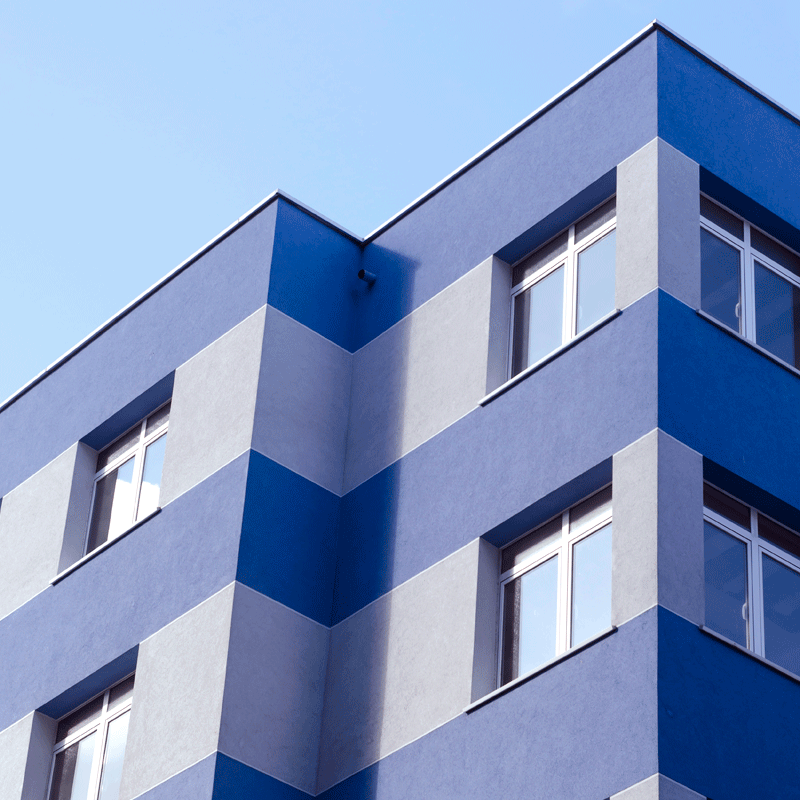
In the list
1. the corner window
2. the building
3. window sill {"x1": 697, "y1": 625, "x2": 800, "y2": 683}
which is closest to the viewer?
window sill {"x1": 697, "y1": 625, "x2": 800, "y2": 683}

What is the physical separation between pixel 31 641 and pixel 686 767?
28.5 ft

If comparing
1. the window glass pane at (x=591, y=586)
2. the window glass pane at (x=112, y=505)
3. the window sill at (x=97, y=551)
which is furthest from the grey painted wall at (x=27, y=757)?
the window glass pane at (x=591, y=586)

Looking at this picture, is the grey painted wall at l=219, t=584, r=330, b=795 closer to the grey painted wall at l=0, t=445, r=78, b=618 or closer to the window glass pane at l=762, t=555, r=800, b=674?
the grey painted wall at l=0, t=445, r=78, b=618

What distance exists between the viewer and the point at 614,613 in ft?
44.3

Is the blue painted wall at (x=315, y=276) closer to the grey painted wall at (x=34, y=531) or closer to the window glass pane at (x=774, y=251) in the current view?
the grey painted wall at (x=34, y=531)

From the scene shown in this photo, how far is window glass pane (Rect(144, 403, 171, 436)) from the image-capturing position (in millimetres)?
19125

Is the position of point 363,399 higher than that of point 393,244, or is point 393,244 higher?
point 393,244

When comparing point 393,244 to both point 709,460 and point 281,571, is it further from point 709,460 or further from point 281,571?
point 709,460

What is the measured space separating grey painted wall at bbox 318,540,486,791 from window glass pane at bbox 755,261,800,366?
11.9 feet

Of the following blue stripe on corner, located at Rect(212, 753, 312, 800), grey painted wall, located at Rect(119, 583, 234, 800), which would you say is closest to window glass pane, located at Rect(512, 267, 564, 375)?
grey painted wall, located at Rect(119, 583, 234, 800)

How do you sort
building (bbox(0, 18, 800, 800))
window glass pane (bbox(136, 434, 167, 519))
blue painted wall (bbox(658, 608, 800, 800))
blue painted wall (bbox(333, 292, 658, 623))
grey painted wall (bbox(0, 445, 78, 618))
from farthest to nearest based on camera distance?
grey painted wall (bbox(0, 445, 78, 618)), window glass pane (bbox(136, 434, 167, 519)), blue painted wall (bbox(333, 292, 658, 623)), building (bbox(0, 18, 800, 800)), blue painted wall (bbox(658, 608, 800, 800))

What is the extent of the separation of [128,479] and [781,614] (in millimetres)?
7987

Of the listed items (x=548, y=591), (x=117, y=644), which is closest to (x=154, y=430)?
(x=117, y=644)

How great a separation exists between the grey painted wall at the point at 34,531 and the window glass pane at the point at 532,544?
589 cm
